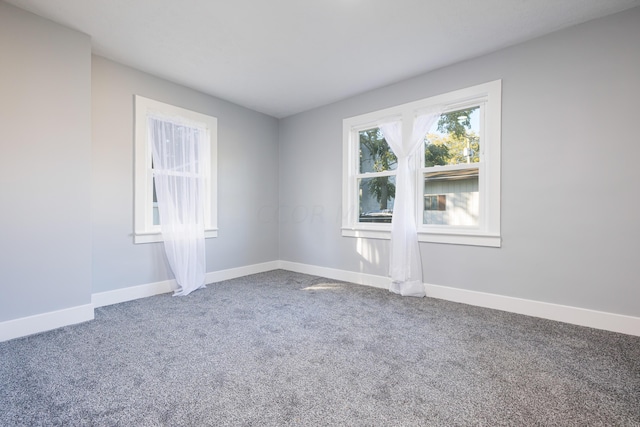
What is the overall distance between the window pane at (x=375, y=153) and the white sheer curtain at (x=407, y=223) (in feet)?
1.00

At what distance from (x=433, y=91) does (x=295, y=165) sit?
2.35 meters

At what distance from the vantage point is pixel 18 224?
230 centimetres

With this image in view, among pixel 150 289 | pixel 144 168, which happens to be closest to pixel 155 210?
pixel 144 168

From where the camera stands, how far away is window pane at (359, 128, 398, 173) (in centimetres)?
387

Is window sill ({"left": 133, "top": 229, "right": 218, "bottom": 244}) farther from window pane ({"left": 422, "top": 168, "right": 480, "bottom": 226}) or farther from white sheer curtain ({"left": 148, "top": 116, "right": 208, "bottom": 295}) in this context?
window pane ({"left": 422, "top": 168, "right": 480, "bottom": 226})

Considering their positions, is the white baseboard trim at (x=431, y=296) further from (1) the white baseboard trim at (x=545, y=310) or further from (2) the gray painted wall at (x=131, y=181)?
(2) the gray painted wall at (x=131, y=181)

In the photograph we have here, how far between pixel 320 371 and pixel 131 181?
9.61 ft

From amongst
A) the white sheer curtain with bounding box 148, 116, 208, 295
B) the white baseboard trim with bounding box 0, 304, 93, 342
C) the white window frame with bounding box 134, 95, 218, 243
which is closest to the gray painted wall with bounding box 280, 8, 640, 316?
the white sheer curtain with bounding box 148, 116, 208, 295

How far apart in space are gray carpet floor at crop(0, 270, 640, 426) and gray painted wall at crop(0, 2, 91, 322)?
470 mm

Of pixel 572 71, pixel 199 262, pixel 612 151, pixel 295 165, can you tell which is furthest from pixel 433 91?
pixel 199 262

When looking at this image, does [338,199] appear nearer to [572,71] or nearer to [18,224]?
[572,71]

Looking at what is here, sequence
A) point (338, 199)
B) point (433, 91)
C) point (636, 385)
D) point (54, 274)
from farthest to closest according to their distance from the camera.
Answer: point (338, 199), point (433, 91), point (54, 274), point (636, 385)

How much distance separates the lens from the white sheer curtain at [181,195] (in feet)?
11.2

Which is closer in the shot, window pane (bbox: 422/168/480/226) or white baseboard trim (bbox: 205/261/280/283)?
window pane (bbox: 422/168/480/226)
